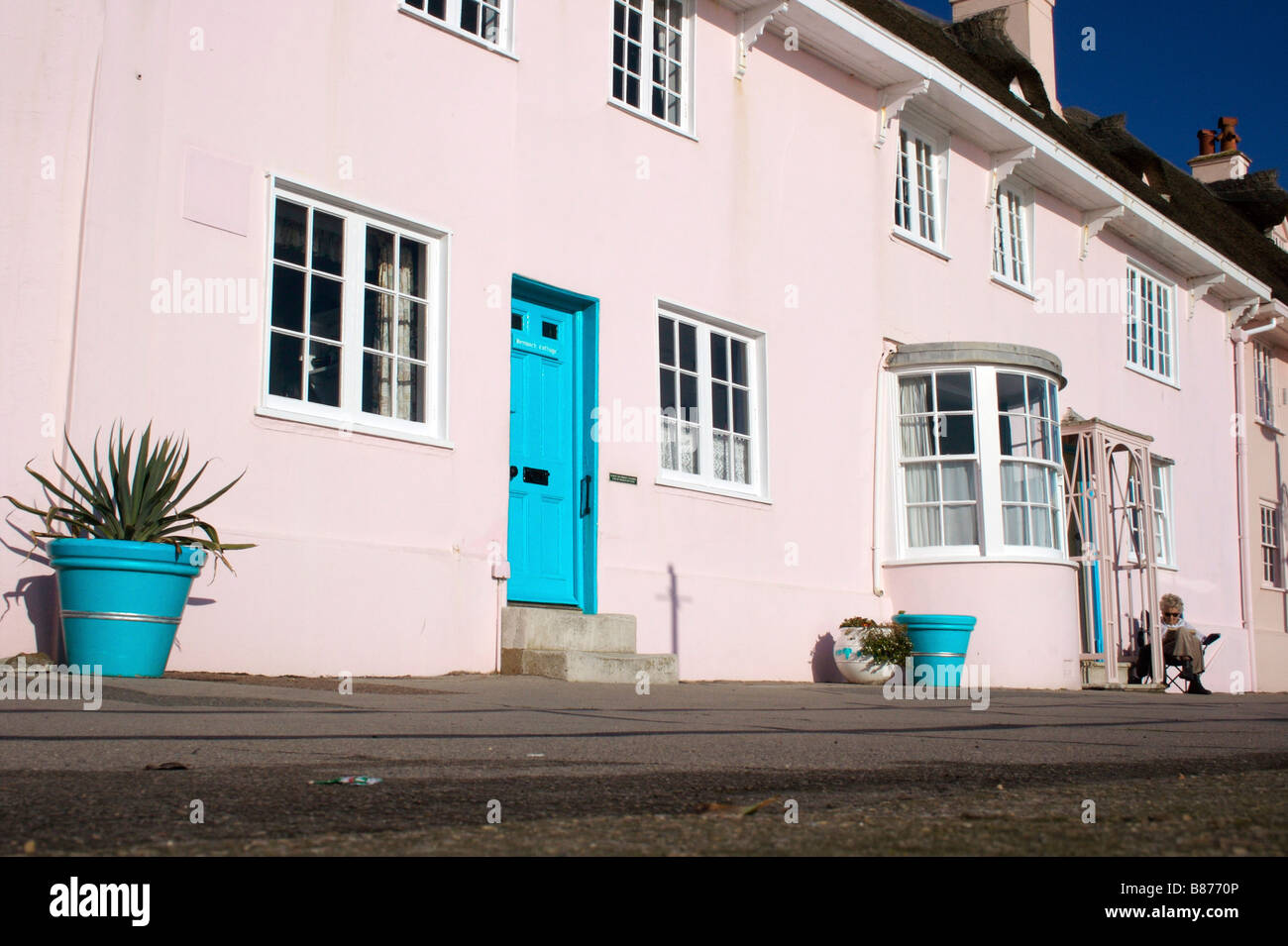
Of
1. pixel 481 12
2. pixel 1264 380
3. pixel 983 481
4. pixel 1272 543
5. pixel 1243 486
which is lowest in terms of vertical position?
pixel 983 481

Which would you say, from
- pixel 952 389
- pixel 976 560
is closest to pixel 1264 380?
pixel 952 389

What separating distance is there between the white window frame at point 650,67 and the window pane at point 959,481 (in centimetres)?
410

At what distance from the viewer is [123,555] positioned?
19.8 feet

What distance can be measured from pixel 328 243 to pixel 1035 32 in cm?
1552

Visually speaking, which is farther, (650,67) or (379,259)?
(650,67)

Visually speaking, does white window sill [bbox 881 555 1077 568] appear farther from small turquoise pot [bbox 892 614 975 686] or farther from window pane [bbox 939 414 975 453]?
window pane [bbox 939 414 975 453]

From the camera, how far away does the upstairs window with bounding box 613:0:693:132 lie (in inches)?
410

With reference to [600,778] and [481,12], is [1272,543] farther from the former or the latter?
[600,778]

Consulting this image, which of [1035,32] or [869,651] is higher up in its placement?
[1035,32]

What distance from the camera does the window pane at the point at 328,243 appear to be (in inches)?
312

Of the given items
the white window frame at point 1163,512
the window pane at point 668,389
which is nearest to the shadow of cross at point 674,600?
the window pane at point 668,389

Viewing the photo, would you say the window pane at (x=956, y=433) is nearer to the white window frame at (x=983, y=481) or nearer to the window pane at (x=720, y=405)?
the white window frame at (x=983, y=481)

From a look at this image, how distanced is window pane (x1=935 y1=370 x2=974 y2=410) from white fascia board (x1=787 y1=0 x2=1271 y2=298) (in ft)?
10.0
